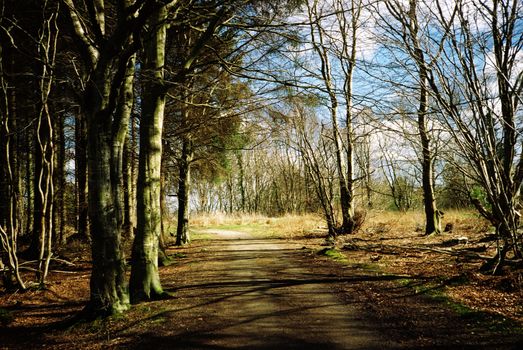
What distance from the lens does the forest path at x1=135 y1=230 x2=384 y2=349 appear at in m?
4.64

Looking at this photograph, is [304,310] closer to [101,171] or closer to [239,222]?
[101,171]

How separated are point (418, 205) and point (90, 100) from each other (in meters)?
37.6

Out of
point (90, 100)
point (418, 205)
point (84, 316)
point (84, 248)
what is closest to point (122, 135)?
point (90, 100)

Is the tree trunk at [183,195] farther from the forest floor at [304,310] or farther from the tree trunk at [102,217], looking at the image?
the tree trunk at [102,217]

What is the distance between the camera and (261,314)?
18.6 feet

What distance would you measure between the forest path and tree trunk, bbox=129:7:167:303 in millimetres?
689

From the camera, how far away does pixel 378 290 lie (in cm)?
680

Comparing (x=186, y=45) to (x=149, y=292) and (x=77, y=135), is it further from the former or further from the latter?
(x=149, y=292)

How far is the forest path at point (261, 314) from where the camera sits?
4.64 meters

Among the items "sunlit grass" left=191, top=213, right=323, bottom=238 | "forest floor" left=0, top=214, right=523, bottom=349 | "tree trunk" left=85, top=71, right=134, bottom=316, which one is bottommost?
"forest floor" left=0, top=214, right=523, bottom=349

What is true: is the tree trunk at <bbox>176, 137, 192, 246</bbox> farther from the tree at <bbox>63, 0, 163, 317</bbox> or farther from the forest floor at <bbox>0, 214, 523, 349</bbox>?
the tree at <bbox>63, 0, 163, 317</bbox>

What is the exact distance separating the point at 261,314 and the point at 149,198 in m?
3.11

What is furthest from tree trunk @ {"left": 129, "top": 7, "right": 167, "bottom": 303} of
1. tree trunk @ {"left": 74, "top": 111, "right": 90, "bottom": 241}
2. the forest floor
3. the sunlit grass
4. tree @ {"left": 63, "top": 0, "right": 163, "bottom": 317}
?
the sunlit grass

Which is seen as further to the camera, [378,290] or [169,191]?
[169,191]
